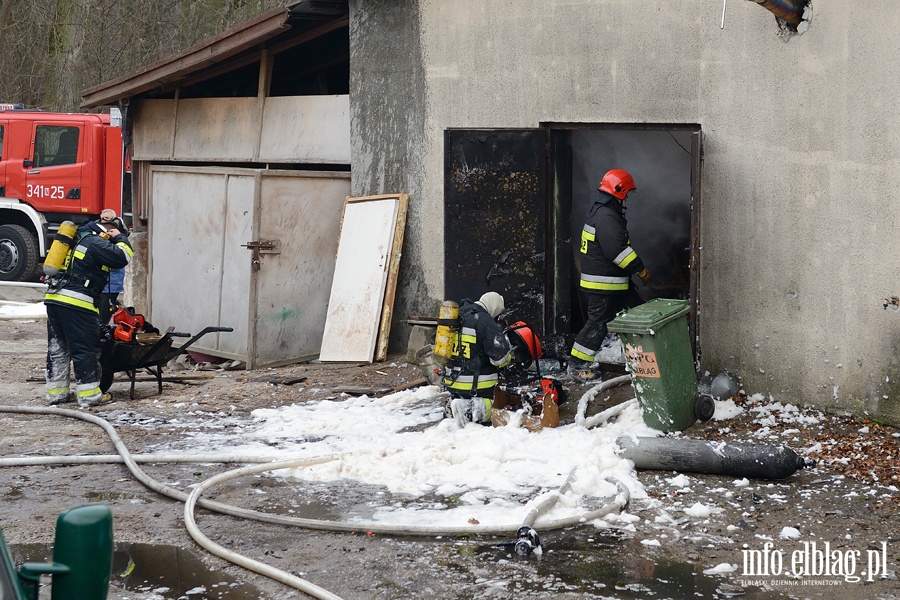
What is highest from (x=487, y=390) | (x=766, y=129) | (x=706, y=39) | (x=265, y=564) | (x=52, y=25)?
(x=52, y=25)

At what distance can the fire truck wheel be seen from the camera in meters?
16.3

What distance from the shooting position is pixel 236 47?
35.1 ft

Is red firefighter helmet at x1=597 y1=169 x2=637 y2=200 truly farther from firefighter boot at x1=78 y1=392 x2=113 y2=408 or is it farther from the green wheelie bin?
firefighter boot at x1=78 y1=392 x2=113 y2=408

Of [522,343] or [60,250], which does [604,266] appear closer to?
[522,343]

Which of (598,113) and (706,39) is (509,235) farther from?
(706,39)

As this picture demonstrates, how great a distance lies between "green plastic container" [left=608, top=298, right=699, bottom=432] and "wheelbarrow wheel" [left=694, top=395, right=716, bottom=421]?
0.31 feet

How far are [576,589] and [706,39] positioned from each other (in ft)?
16.2

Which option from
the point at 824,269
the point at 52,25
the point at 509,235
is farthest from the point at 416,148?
the point at 52,25

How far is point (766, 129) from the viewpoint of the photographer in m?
7.59

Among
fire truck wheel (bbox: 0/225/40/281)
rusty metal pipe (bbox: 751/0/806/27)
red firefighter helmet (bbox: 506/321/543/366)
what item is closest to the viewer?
rusty metal pipe (bbox: 751/0/806/27)

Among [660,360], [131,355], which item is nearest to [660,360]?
[660,360]

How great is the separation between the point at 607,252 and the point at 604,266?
0.16m

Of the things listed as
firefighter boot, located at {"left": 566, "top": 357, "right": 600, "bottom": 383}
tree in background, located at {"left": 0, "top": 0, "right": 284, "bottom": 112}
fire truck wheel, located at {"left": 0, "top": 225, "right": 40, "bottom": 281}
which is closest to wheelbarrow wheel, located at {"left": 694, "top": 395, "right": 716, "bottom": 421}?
firefighter boot, located at {"left": 566, "top": 357, "right": 600, "bottom": 383}

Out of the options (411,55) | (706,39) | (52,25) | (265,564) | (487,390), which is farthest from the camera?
(52,25)
